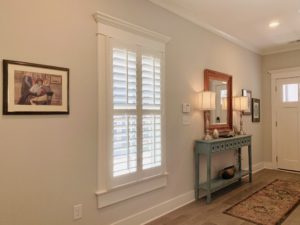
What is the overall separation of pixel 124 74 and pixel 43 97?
889mm

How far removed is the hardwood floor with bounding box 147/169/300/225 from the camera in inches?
111

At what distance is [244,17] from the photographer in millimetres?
3602

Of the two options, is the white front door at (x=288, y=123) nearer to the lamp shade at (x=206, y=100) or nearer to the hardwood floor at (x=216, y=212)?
the hardwood floor at (x=216, y=212)

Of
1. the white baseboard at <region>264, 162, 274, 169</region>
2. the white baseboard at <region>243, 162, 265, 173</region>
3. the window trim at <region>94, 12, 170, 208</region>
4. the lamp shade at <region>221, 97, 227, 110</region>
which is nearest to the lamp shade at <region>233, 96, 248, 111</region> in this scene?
the lamp shade at <region>221, 97, 227, 110</region>

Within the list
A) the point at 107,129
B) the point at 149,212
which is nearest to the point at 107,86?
the point at 107,129

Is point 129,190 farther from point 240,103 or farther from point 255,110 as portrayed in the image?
point 255,110

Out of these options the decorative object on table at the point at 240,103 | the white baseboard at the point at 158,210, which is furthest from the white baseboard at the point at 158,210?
the decorative object on table at the point at 240,103

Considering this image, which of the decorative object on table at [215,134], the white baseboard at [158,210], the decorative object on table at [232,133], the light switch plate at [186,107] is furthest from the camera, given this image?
the decorative object on table at [232,133]

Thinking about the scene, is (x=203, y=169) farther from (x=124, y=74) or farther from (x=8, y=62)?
(x=8, y=62)

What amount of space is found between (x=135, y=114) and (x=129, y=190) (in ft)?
2.78

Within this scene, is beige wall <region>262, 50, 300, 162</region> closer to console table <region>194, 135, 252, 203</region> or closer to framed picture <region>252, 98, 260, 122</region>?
framed picture <region>252, 98, 260, 122</region>

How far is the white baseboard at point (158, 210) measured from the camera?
2.66 m

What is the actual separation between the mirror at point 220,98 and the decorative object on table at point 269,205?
1.21 m

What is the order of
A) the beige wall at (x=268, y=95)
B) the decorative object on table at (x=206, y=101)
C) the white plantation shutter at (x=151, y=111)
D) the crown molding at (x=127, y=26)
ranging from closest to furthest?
the crown molding at (x=127, y=26) < the white plantation shutter at (x=151, y=111) < the decorative object on table at (x=206, y=101) < the beige wall at (x=268, y=95)
